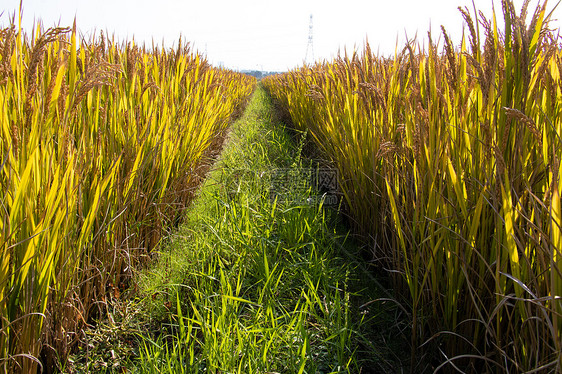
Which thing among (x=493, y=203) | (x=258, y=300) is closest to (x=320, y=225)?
(x=258, y=300)

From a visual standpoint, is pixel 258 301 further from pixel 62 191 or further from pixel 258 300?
pixel 62 191

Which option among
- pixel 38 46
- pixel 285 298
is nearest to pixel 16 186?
pixel 38 46

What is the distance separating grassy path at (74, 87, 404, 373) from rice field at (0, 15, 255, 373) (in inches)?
9.3

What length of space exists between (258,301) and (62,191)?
80 centimetres

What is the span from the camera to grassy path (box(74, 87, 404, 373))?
1.25 m

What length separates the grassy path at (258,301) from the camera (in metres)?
1.25

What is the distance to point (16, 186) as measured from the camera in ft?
3.08

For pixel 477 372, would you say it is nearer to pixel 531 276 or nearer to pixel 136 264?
pixel 531 276

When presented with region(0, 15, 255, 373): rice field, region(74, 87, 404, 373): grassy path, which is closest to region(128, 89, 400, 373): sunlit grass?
region(74, 87, 404, 373): grassy path

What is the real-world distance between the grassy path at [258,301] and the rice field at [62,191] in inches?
9.3

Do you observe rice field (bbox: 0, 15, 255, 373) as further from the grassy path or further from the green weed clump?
the green weed clump

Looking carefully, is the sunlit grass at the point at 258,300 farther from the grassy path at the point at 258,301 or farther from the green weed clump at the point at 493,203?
the green weed clump at the point at 493,203

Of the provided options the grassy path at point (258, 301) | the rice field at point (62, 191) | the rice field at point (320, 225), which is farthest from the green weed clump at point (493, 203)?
the rice field at point (62, 191)

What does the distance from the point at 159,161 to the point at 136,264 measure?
520 mm
